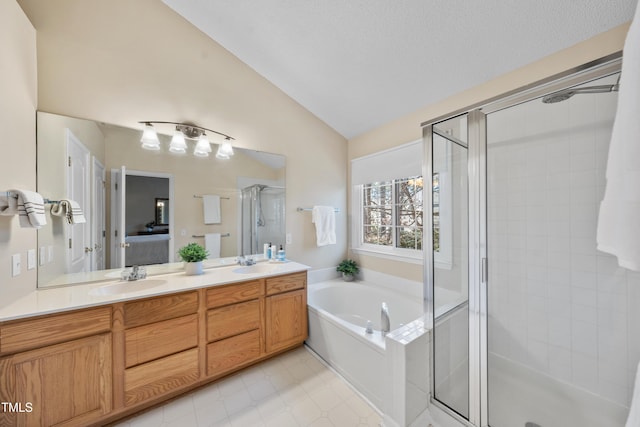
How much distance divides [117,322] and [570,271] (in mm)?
3015

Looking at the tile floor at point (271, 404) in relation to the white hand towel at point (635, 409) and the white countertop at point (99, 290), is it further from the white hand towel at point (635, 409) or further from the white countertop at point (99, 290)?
the white hand towel at point (635, 409)

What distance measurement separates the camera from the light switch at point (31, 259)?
1.46 metres

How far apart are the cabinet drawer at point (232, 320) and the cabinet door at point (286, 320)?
12 cm

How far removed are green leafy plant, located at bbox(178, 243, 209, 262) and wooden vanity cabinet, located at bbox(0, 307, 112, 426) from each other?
0.64 m

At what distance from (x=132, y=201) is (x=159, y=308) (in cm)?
92

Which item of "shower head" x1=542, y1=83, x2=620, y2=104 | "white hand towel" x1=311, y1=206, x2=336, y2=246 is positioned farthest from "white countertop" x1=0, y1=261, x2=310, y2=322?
"shower head" x1=542, y1=83, x2=620, y2=104

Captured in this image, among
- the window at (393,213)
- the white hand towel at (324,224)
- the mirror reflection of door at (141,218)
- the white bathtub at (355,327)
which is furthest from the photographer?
the white hand towel at (324,224)

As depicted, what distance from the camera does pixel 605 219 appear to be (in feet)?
1.60

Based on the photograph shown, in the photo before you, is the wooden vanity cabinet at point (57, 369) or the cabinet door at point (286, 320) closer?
the wooden vanity cabinet at point (57, 369)

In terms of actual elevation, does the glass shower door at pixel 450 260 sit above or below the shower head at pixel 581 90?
below

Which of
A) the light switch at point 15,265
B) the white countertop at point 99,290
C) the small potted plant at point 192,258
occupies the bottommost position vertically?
the white countertop at point 99,290

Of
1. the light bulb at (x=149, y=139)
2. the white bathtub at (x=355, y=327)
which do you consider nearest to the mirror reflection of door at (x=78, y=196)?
the light bulb at (x=149, y=139)

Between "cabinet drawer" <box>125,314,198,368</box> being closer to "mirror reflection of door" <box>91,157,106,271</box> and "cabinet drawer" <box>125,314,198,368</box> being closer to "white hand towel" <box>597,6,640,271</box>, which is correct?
"mirror reflection of door" <box>91,157,106,271</box>

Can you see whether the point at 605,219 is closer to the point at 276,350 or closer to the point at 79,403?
the point at 276,350
